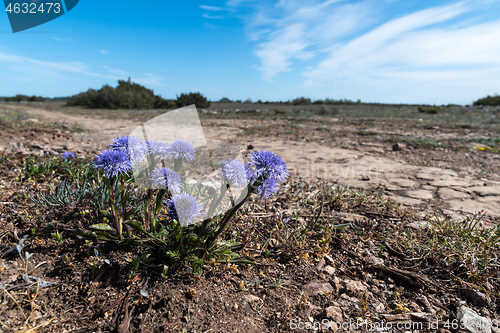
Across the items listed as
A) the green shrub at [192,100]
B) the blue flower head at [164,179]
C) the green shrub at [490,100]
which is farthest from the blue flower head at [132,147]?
the green shrub at [490,100]

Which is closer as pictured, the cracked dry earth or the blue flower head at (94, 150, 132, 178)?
the blue flower head at (94, 150, 132, 178)

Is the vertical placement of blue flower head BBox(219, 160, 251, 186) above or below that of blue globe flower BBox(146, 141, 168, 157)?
below

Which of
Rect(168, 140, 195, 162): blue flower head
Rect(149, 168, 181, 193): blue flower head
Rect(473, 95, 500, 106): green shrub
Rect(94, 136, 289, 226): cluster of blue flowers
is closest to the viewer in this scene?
Rect(94, 136, 289, 226): cluster of blue flowers

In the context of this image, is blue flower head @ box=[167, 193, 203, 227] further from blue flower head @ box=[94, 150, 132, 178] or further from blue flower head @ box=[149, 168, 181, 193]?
blue flower head @ box=[94, 150, 132, 178]

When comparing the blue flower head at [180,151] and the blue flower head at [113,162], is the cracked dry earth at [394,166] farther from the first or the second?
the blue flower head at [113,162]

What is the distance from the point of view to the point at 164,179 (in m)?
1.67

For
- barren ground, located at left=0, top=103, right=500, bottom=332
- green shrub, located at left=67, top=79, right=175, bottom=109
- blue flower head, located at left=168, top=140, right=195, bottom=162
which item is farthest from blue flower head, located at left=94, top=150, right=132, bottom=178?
green shrub, located at left=67, top=79, right=175, bottom=109

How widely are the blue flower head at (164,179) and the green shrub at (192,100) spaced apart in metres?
18.1

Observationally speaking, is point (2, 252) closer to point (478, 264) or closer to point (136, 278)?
point (136, 278)

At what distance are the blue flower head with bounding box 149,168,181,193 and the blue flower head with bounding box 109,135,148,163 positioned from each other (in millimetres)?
152

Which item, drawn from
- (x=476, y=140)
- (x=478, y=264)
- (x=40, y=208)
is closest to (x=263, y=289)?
(x=478, y=264)

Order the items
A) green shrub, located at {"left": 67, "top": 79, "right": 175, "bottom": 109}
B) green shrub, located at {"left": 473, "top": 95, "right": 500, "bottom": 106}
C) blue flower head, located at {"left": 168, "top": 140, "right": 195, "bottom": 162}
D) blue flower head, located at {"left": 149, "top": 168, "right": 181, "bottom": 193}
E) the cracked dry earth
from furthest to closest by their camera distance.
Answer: green shrub, located at {"left": 473, "top": 95, "right": 500, "bottom": 106} → green shrub, located at {"left": 67, "top": 79, "right": 175, "bottom": 109} → the cracked dry earth → blue flower head, located at {"left": 168, "top": 140, "right": 195, "bottom": 162} → blue flower head, located at {"left": 149, "top": 168, "right": 181, "bottom": 193}

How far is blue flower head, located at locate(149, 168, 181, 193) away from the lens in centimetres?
166

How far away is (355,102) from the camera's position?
3603 centimetres
